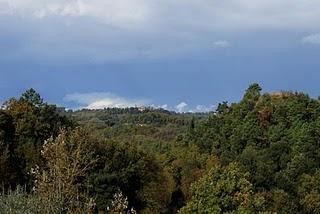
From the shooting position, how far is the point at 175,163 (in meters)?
64.2

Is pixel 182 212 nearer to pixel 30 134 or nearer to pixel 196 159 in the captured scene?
pixel 30 134

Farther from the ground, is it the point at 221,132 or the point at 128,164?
the point at 221,132

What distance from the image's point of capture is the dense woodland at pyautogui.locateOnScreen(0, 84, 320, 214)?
86.0 ft

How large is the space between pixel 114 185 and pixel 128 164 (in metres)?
3.06

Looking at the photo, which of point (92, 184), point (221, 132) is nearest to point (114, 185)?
point (92, 184)

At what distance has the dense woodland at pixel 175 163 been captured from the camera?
86.0 ft

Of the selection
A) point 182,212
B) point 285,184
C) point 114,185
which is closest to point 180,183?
point 285,184

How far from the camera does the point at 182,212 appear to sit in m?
38.0

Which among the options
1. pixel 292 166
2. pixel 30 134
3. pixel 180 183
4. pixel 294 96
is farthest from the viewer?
pixel 294 96

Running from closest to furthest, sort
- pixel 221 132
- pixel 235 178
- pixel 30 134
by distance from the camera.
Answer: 1. pixel 235 178
2. pixel 30 134
3. pixel 221 132

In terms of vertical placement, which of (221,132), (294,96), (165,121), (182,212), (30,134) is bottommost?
(182,212)

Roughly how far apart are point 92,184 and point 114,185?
289cm

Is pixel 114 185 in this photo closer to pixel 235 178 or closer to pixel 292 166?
pixel 235 178

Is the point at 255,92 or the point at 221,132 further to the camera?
the point at 255,92
